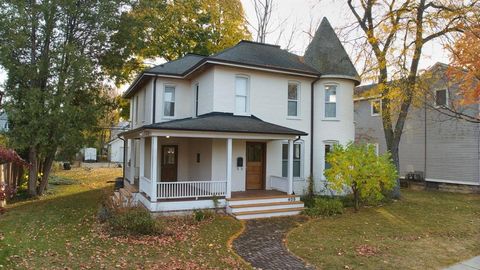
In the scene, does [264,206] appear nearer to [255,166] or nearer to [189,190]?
[255,166]

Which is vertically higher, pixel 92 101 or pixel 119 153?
pixel 92 101


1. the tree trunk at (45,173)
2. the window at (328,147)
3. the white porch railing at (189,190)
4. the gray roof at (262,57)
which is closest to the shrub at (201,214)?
the white porch railing at (189,190)

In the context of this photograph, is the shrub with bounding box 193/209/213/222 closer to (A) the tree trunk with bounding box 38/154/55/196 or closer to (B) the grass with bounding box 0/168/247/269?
(B) the grass with bounding box 0/168/247/269

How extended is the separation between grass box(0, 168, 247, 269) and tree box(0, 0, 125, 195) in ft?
15.0

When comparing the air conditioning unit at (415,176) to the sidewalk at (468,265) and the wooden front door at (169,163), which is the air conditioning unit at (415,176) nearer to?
the sidewalk at (468,265)

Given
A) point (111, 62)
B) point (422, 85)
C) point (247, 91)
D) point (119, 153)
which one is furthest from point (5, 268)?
point (119, 153)

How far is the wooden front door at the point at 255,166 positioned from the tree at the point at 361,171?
3133mm

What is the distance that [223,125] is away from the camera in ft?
41.8

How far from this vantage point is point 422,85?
1597 cm

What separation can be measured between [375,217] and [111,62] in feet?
52.7

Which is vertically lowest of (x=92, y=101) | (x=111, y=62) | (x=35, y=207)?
(x=35, y=207)

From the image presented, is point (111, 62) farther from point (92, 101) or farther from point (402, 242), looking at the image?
point (402, 242)

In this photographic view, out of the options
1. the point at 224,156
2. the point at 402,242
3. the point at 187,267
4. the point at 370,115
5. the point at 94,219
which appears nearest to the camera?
the point at 187,267

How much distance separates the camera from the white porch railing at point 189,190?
12148 mm
